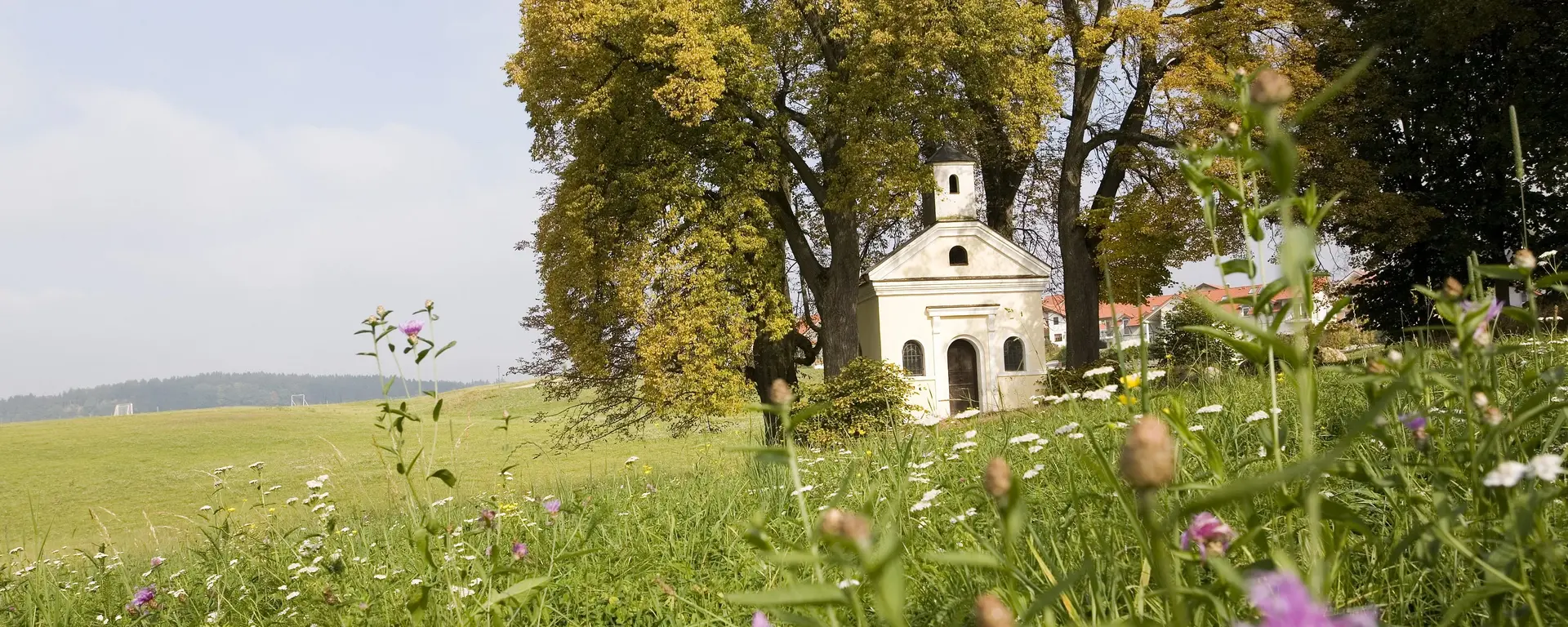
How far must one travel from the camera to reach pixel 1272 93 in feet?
2.69

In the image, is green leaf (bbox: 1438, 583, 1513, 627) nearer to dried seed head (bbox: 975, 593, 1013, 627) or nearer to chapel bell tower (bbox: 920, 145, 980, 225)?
dried seed head (bbox: 975, 593, 1013, 627)

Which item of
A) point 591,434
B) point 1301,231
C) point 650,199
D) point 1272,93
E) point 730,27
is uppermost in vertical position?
A: point 730,27

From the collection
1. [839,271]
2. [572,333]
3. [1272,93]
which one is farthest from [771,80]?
[1272,93]

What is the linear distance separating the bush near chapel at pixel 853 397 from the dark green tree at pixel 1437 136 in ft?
26.2

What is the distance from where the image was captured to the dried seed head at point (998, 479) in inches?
30.0

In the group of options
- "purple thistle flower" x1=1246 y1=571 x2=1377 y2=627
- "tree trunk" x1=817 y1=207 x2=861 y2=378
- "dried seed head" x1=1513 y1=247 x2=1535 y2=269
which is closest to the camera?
"purple thistle flower" x1=1246 y1=571 x2=1377 y2=627

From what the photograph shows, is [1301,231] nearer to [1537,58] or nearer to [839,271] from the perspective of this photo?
[839,271]

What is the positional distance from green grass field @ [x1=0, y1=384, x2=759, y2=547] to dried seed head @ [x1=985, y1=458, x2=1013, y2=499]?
8016 mm

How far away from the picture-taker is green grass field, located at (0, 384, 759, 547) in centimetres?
1734

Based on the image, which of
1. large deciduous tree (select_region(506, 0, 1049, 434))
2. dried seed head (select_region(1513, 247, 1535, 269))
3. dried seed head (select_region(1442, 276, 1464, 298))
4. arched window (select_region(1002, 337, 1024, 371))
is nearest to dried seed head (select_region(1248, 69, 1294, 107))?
dried seed head (select_region(1442, 276, 1464, 298))

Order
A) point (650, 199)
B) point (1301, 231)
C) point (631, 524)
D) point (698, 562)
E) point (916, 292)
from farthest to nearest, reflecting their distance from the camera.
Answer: point (916, 292), point (650, 199), point (631, 524), point (698, 562), point (1301, 231)

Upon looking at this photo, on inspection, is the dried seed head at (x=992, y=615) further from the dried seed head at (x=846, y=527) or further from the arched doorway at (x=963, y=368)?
the arched doorway at (x=963, y=368)

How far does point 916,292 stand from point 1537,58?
39.8ft

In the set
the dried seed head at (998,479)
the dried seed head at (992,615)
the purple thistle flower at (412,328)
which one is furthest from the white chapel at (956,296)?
the dried seed head at (992,615)
